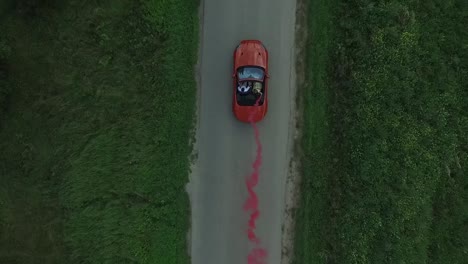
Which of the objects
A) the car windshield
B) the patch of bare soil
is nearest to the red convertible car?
the car windshield

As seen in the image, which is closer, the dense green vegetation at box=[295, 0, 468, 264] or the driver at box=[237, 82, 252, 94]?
the dense green vegetation at box=[295, 0, 468, 264]

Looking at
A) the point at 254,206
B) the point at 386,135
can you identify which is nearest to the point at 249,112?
the point at 254,206

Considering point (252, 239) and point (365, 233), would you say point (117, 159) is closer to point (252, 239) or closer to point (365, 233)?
point (252, 239)

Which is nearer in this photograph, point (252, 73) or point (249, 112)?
point (252, 73)

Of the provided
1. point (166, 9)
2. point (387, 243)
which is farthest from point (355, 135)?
point (166, 9)

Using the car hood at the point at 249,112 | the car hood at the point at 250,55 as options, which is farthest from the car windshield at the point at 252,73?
the car hood at the point at 249,112

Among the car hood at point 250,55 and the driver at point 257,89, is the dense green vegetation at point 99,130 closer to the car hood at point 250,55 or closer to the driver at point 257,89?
the car hood at point 250,55

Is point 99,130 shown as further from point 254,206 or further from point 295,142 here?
point 295,142

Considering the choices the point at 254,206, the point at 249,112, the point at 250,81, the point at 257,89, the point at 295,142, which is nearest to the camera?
the point at 257,89

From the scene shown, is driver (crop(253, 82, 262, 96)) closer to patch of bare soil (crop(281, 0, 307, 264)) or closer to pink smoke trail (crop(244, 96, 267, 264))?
pink smoke trail (crop(244, 96, 267, 264))
